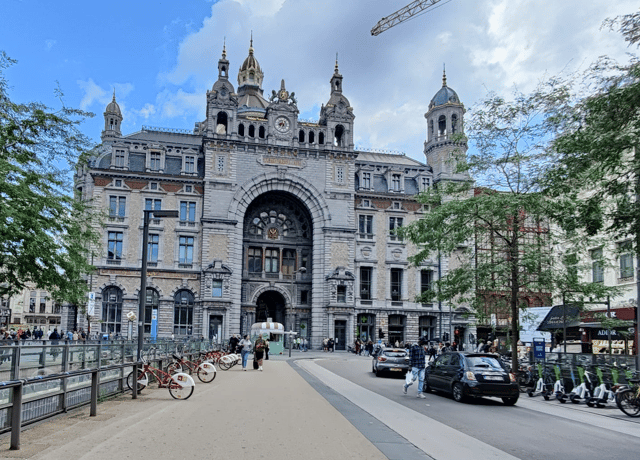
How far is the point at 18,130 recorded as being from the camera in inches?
772

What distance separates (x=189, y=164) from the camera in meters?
58.0

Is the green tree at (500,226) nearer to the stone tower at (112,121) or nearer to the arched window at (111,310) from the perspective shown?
the arched window at (111,310)

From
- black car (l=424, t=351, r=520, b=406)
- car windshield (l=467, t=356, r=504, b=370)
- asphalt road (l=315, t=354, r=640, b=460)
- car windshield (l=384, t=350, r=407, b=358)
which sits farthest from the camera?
car windshield (l=384, t=350, r=407, b=358)

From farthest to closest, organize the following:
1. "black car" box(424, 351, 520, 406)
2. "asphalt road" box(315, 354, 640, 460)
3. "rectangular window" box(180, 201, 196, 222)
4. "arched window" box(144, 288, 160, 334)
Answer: "rectangular window" box(180, 201, 196, 222), "arched window" box(144, 288, 160, 334), "black car" box(424, 351, 520, 406), "asphalt road" box(315, 354, 640, 460)

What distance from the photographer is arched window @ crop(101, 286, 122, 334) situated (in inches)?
2110

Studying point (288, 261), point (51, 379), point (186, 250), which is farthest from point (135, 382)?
point (288, 261)

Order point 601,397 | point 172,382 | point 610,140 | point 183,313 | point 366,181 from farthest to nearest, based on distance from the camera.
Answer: point 366,181, point 183,313, point 601,397, point 172,382, point 610,140

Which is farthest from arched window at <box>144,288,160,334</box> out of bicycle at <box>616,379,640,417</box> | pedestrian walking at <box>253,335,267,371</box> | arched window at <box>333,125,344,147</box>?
→ bicycle at <box>616,379,640,417</box>

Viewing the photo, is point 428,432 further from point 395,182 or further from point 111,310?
point 395,182

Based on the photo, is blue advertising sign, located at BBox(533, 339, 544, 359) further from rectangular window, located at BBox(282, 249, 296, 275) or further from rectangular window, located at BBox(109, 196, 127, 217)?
rectangular window, located at BBox(109, 196, 127, 217)

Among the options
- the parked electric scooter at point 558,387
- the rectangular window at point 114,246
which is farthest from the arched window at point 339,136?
the parked electric scooter at point 558,387

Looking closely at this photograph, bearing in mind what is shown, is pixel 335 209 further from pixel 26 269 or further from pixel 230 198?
pixel 26 269

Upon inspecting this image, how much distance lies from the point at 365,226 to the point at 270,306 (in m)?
12.6

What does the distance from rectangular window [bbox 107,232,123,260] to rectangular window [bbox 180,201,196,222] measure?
5.70 meters
